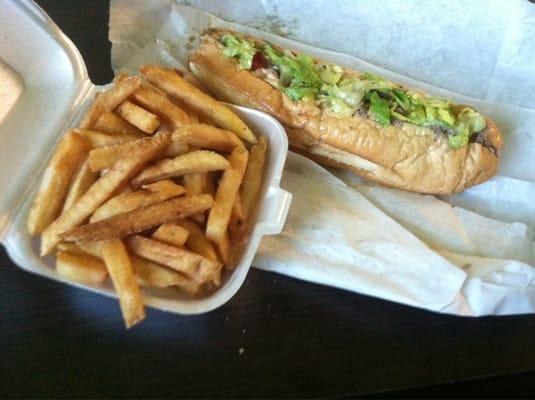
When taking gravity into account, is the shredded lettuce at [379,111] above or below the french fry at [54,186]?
above

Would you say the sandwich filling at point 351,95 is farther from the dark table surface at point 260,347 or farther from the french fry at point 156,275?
the french fry at point 156,275

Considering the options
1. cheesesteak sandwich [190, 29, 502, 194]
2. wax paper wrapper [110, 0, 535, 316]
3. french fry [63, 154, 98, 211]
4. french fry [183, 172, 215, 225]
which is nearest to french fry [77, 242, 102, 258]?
french fry [63, 154, 98, 211]

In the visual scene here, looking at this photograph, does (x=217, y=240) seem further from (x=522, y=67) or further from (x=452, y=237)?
(x=522, y=67)

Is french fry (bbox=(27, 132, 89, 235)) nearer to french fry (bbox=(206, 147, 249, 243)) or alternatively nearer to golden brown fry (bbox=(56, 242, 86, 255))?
golden brown fry (bbox=(56, 242, 86, 255))

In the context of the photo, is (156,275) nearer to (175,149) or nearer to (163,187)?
(163,187)

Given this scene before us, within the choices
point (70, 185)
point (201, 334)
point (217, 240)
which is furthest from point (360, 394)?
point (70, 185)

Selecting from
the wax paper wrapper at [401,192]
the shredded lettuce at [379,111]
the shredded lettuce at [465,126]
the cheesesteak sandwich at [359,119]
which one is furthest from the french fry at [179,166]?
the shredded lettuce at [465,126]

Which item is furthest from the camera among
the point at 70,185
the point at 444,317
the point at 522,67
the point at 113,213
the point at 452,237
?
the point at 522,67

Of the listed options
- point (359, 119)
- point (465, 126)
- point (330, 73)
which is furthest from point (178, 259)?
point (465, 126)
